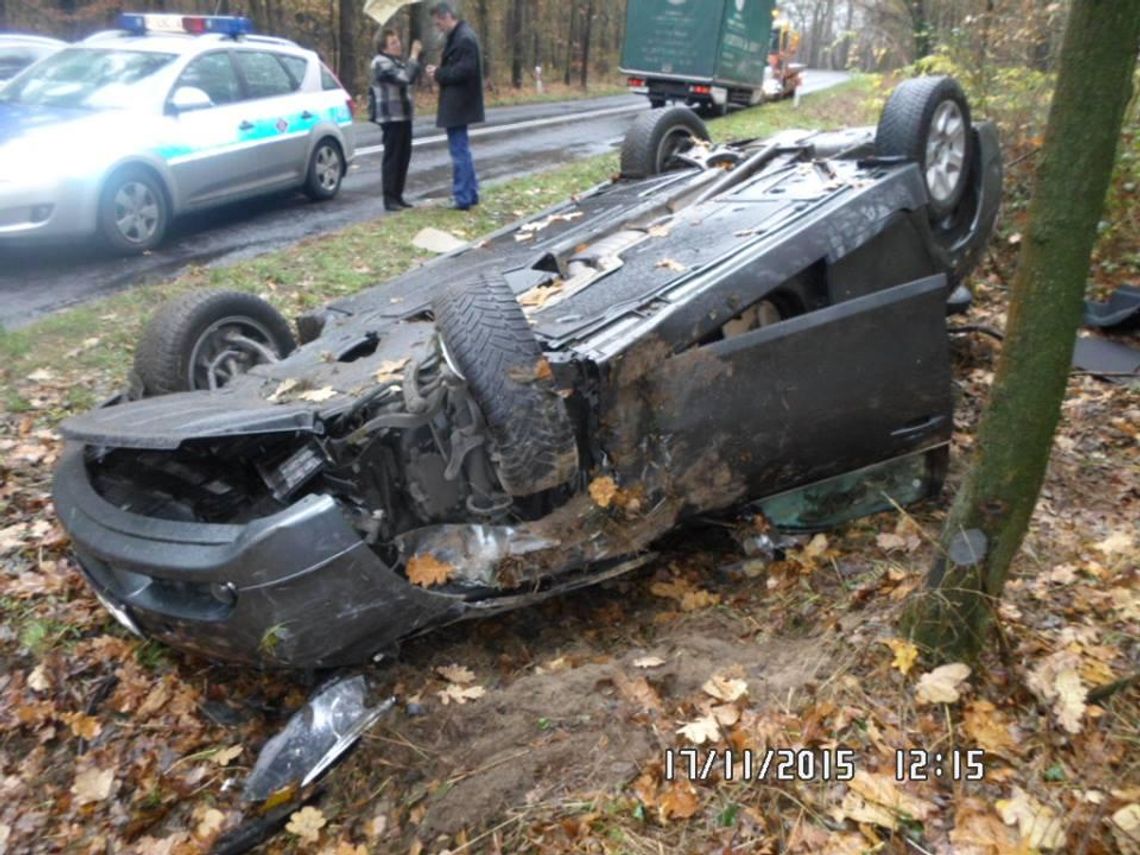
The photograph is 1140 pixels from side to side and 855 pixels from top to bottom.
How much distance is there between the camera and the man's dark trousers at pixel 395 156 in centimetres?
855

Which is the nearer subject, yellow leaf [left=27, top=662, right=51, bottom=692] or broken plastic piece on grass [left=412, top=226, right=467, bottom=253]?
yellow leaf [left=27, top=662, right=51, bottom=692]

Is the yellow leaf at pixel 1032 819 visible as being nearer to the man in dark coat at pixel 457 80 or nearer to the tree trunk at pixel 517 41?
the man in dark coat at pixel 457 80

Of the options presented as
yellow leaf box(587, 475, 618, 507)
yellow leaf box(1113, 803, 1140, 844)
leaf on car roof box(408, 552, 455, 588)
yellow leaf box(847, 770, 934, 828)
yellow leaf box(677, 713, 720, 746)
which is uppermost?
yellow leaf box(587, 475, 618, 507)

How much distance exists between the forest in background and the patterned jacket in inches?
92.3

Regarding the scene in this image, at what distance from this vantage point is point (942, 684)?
2.60 meters

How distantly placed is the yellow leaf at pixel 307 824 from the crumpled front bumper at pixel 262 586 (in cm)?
44

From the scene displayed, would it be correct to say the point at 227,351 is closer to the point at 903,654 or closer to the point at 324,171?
the point at 903,654

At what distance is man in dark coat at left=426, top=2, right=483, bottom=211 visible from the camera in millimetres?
8219

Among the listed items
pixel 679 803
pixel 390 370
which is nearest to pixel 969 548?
pixel 679 803

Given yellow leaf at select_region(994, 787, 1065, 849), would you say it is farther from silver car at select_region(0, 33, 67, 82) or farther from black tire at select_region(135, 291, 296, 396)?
silver car at select_region(0, 33, 67, 82)

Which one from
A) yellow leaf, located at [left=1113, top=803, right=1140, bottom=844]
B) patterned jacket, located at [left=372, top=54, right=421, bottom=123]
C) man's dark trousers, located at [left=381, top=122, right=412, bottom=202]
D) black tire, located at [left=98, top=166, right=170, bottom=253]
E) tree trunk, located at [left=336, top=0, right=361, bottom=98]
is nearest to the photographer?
yellow leaf, located at [left=1113, top=803, right=1140, bottom=844]

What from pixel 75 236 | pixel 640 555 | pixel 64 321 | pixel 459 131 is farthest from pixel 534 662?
pixel 459 131

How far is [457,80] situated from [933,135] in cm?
508

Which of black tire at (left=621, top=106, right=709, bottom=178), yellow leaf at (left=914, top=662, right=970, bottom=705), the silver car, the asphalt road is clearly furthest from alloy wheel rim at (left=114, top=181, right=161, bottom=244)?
yellow leaf at (left=914, top=662, right=970, bottom=705)
